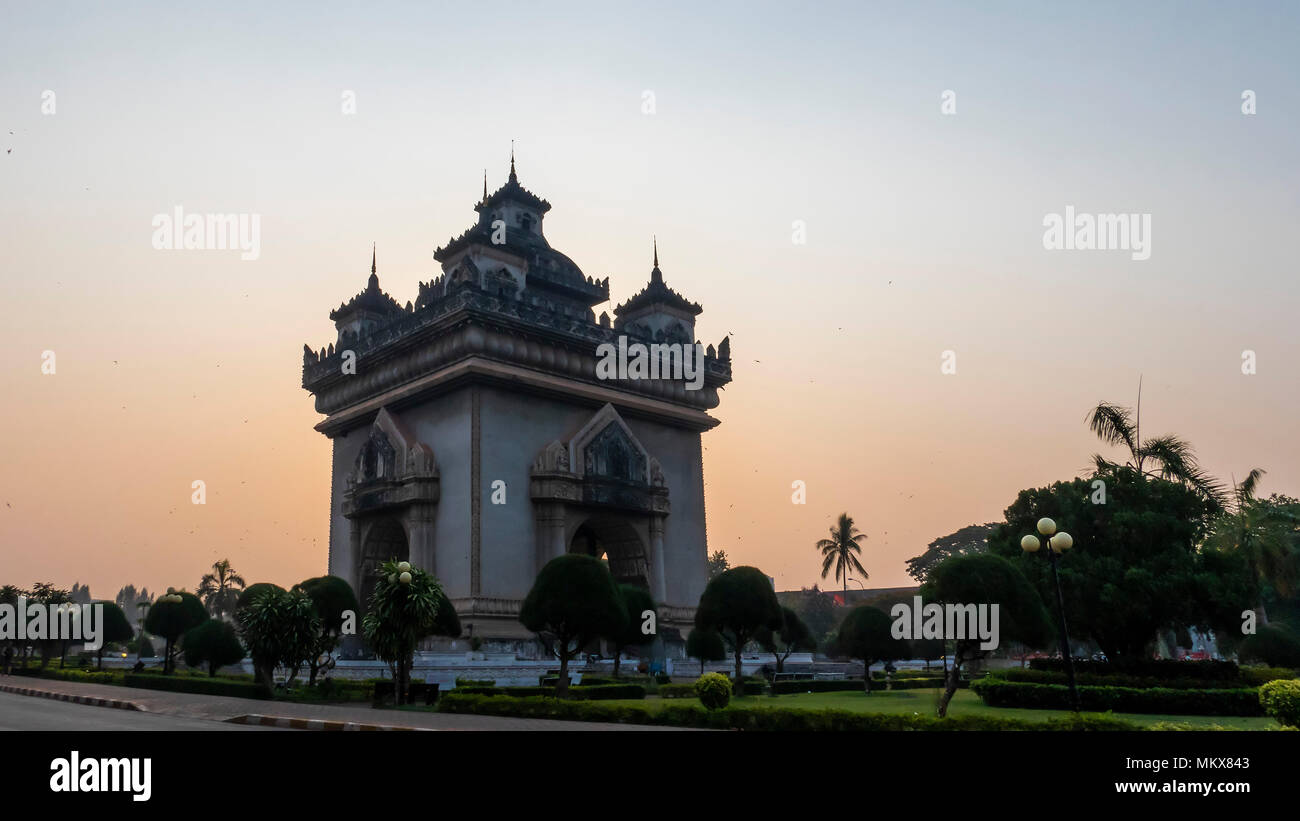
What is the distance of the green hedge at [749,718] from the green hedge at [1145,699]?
25.3 ft

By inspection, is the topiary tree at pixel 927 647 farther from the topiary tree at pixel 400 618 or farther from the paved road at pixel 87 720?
the paved road at pixel 87 720

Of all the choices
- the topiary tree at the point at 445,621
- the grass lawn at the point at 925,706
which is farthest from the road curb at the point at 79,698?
the grass lawn at the point at 925,706

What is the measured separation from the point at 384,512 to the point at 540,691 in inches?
734

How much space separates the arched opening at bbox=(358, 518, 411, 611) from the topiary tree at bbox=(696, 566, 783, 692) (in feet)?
58.7

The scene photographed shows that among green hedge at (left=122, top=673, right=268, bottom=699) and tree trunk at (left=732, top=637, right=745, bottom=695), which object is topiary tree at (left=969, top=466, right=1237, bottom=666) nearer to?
tree trunk at (left=732, top=637, right=745, bottom=695)

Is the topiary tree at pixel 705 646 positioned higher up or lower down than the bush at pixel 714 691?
lower down

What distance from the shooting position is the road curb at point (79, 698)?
77.0 feet

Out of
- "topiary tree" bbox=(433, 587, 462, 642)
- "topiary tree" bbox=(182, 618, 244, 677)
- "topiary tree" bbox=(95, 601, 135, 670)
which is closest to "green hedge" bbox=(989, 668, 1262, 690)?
"topiary tree" bbox=(433, 587, 462, 642)

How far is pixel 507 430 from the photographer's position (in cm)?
4078

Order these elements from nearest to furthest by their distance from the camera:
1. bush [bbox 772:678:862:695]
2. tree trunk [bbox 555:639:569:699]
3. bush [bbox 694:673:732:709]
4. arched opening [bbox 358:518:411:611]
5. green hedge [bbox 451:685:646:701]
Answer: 1. bush [bbox 694:673:732:709]
2. tree trunk [bbox 555:639:569:699]
3. green hedge [bbox 451:685:646:701]
4. bush [bbox 772:678:862:695]
5. arched opening [bbox 358:518:411:611]

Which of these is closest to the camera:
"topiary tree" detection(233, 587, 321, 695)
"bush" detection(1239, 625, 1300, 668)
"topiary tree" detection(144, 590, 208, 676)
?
"topiary tree" detection(233, 587, 321, 695)

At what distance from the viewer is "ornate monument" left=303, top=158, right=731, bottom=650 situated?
3956cm

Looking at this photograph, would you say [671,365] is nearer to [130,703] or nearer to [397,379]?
[397,379]
